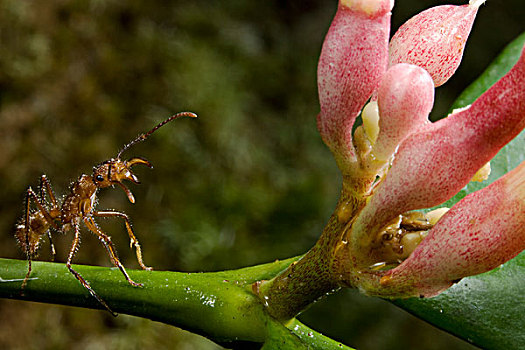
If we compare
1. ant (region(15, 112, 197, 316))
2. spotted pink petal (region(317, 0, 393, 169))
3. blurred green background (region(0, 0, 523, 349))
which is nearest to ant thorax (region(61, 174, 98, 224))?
ant (region(15, 112, 197, 316))

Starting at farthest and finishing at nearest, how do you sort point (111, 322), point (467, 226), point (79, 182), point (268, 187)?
point (268, 187) → point (111, 322) → point (79, 182) → point (467, 226)

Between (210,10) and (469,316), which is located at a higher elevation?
(210,10)

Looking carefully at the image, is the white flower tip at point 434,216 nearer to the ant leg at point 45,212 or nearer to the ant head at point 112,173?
the ant head at point 112,173

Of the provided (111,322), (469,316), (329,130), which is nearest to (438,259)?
(329,130)

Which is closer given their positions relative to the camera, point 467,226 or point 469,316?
point 467,226

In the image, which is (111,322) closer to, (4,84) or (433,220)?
(4,84)

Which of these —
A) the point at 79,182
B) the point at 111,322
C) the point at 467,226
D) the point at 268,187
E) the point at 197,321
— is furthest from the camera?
the point at 268,187

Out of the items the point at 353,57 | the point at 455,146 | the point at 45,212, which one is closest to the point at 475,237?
the point at 455,146
